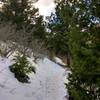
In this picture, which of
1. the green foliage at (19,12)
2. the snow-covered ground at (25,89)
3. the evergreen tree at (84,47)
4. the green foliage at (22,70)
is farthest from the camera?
the green foliage at (19,12)

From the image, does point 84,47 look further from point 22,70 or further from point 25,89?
point 22,70

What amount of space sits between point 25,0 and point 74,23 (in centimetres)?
3725

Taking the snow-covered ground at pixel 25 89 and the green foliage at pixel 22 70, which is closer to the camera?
the snow-covered ground at pixel 25 89

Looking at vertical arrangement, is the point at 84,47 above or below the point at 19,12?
below

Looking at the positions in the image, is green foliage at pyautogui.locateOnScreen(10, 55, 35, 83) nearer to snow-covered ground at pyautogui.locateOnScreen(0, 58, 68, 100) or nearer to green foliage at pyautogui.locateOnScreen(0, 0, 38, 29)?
snow-covered ground at pyautogui.locateOnScreen(0, 58, 68, 100)

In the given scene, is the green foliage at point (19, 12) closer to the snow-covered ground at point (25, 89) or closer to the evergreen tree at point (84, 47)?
the snow-covered ground at point (25, 89)

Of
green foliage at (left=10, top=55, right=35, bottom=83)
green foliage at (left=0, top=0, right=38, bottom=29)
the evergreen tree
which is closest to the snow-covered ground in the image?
green foliage at (left=10, top=55, right=35, bottom=83)

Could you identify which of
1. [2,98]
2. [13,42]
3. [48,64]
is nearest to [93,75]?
[2,98]

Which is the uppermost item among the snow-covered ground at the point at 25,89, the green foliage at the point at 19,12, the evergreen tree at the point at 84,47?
the green foliage at the point at 19,12

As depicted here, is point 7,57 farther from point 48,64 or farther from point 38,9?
point 38,9

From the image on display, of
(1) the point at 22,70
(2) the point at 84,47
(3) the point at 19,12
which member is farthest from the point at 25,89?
(3) the point at 19,12

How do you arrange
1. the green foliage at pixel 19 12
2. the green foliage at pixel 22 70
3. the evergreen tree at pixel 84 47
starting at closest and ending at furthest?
the evergreen tree at pixel 84 47 < the green foliage at pixel 22 70 < the green foliage at pixel 19 12

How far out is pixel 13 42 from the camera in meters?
20.4

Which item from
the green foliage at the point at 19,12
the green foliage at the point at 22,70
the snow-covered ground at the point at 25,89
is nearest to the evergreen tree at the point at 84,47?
the snow-covered ground at the point at 25,89
